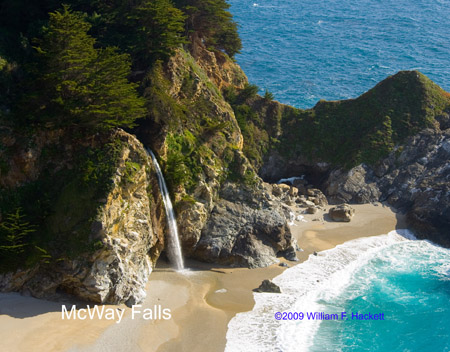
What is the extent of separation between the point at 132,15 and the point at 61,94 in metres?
9.05

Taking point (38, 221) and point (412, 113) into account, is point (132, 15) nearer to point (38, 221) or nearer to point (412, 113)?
point (38, 221)

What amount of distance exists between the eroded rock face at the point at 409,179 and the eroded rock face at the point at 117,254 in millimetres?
20841

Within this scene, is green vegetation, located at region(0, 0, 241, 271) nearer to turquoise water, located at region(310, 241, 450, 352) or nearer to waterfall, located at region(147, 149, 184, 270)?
waterfall, located at region(147, 149, 184, 270)

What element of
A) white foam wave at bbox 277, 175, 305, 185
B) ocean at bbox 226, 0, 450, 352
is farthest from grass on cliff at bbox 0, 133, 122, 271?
white foam wave at bbox 277, 175, 305, 185

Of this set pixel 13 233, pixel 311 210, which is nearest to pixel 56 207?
pixel 13 233

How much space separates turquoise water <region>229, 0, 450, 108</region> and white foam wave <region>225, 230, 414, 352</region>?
34815 mm

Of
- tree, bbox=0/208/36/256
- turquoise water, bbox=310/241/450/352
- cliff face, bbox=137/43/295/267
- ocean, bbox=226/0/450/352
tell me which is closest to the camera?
tree, bbox=0/208/36/256

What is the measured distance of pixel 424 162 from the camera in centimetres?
4097

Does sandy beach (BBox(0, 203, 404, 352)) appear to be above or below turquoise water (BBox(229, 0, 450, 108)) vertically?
below

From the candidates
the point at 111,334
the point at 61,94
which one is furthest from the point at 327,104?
the point at 111,334

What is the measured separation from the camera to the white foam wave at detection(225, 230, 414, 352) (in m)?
21.9

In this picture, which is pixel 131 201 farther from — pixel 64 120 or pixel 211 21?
→ pixel 211 21

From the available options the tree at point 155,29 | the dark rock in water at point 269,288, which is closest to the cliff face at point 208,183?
the tree at point 155,29

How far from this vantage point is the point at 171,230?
2770 cm
